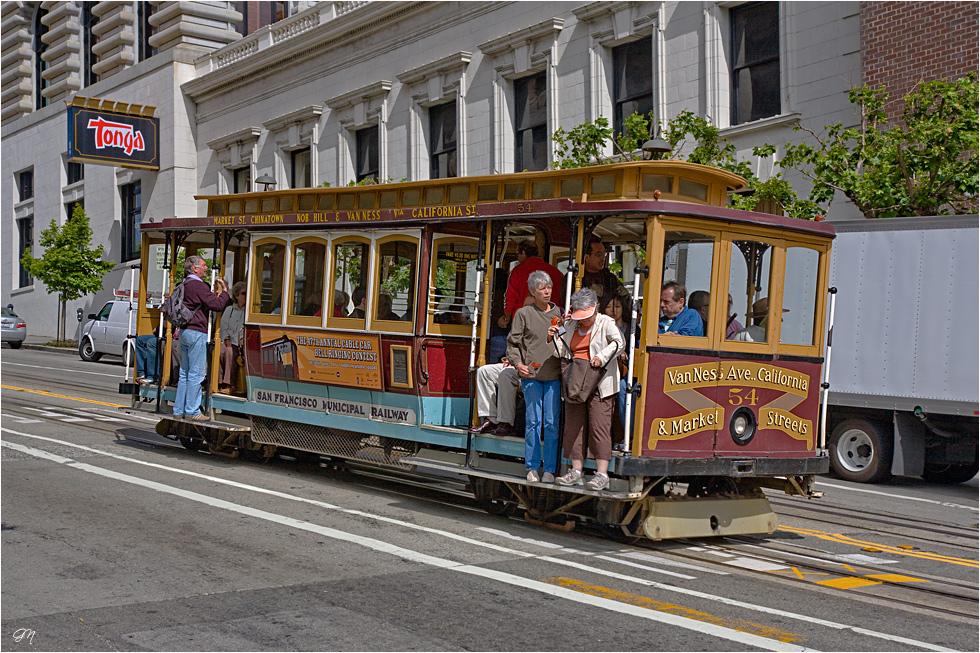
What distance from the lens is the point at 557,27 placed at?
2473cm

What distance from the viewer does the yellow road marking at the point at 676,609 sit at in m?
6.19

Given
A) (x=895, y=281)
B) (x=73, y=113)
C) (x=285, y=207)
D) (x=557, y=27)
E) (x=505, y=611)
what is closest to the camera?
(x=505, y=611)

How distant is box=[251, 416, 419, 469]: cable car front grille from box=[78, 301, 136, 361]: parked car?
19.3 meters

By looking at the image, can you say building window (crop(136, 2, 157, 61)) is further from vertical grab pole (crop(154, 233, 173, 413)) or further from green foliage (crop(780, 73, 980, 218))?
green foliage (crop(780, 73, 980, 218))

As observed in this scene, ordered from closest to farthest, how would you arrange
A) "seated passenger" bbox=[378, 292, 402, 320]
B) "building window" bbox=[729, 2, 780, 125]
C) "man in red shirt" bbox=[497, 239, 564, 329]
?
"man in red shirt" bbox=[497, 239, 564, 329] → "seated passenger" bbox=[378, 292, 402, 320] → "building window" bbox=[729, 2, 780, 125]

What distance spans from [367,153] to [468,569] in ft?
83.6

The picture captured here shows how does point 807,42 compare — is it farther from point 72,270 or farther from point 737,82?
A: point 72,270

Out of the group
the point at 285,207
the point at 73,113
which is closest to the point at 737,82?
the point at 285,207

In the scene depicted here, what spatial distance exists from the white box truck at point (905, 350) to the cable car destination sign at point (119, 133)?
33906 mm

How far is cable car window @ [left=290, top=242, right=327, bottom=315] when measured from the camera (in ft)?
37.2

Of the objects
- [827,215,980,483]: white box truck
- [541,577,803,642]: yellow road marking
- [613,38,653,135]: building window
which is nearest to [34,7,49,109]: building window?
[613,38,653,135]: building window

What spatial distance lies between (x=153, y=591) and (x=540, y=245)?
5.19 m

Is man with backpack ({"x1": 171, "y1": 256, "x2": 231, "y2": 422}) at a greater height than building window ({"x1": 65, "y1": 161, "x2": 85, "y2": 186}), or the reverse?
building window ({"x1": 65, "y1": 161, "x2": 85, "y2": 186})

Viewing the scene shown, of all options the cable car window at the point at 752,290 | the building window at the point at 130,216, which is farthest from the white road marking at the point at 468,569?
the building window at the point at 130,216
